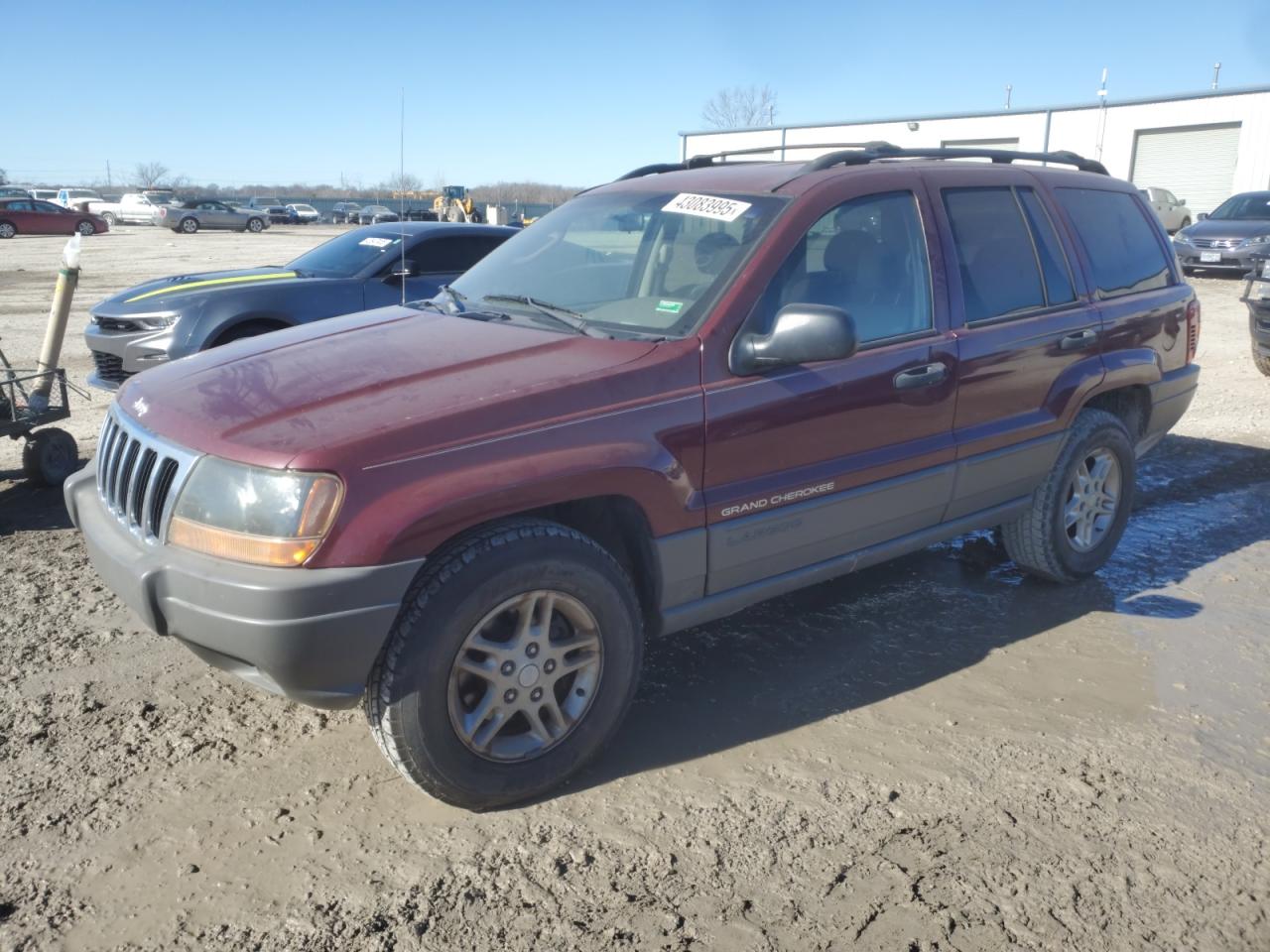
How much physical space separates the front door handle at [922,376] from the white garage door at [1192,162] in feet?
116

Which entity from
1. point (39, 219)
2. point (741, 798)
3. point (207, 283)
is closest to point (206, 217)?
point (39, 219)

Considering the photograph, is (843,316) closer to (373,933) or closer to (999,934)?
(999,934)

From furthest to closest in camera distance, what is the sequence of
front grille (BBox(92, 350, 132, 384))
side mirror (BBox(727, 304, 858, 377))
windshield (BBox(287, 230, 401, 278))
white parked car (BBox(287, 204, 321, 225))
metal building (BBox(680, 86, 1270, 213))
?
white parked car (BBox(287, 204, 321, 225)) < metal building (BBox(680, 86, 1270, 213)) < windshield (BBox(287, 230, 401, 278)) < front grille (BBox(92, 350, 132, 384)) < side mirror (BBox(727, 304, 858, 377))

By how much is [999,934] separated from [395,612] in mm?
1752

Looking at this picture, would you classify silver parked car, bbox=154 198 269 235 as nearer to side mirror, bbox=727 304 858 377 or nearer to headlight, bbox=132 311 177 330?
headlight, bbox=132 311 177 330

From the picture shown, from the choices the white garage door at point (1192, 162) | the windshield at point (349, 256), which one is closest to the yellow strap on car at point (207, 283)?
the windshield at point (349, 256)

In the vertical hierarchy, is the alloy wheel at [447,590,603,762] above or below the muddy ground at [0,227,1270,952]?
above

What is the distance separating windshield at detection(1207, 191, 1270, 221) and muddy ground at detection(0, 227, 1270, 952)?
18.9 m

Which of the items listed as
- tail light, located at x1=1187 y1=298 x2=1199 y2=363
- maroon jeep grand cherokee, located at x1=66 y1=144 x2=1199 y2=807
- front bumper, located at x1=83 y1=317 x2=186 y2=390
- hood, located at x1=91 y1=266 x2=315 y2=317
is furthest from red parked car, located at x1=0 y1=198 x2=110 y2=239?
tail light, located at x1=1187 y1=298 x2=1199 y2=363

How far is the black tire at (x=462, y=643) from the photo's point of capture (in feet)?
9.21

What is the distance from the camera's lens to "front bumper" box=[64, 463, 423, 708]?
2.64 metres

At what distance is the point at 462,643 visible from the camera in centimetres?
288

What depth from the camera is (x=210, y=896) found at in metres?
2.69

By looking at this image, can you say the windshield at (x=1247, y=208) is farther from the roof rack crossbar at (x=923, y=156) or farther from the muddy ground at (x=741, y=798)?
the muddy ground at (x=741, y=798)
